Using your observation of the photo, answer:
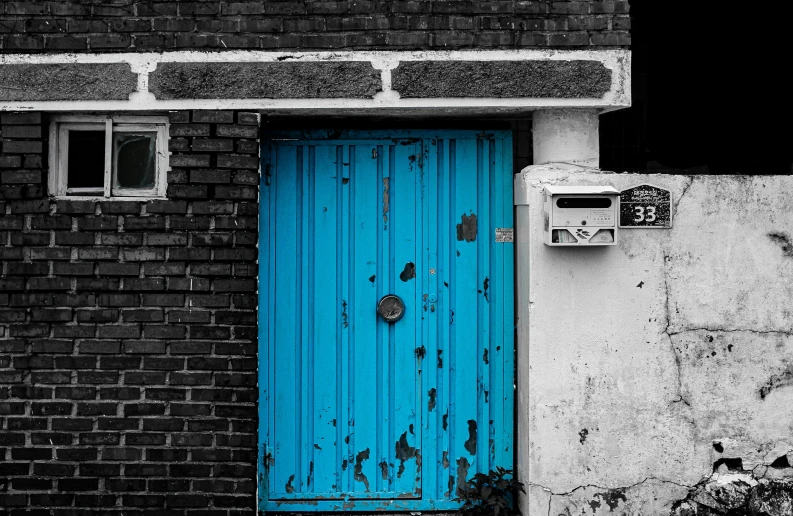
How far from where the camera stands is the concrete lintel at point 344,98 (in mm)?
4047

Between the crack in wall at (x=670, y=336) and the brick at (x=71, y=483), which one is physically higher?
the crack in wall at (x=670, y=336)

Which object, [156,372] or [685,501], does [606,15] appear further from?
[156,372]

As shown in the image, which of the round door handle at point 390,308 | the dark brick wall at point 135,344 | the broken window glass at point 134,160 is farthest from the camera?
the round door handle at point 390,308

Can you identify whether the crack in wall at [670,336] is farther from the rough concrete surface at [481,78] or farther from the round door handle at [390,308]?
the round door handle at [390,308]

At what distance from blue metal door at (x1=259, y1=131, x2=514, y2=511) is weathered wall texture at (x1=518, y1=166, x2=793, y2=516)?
387 mm

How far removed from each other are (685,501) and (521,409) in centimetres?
102

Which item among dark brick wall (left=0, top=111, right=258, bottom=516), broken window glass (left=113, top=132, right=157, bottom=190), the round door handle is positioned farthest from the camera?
the round door handle

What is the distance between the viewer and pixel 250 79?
406 centimetres

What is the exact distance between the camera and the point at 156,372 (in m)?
4.08

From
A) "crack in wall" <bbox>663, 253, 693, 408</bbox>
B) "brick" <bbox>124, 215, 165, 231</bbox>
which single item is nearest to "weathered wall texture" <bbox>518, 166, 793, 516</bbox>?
"crack in wall" <bbox>663, 253, 693, 408</bbox>

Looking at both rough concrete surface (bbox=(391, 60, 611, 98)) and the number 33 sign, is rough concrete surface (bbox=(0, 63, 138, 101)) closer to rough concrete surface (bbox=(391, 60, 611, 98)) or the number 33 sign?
rough concrete surface (bbox=(391, 60, 611, 98))

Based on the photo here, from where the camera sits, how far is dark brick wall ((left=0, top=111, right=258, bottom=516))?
4.06 m

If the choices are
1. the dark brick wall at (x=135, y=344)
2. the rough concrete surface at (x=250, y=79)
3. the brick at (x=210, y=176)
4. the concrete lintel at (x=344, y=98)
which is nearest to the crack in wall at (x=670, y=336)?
the concrete lintel at (x=344, y=98)

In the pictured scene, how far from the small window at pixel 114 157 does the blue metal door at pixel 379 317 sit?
23.7 inches
